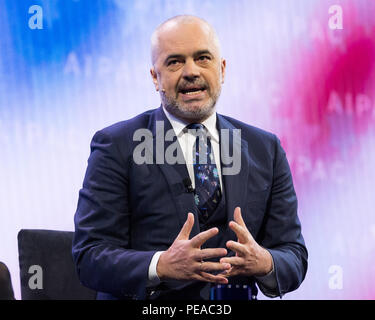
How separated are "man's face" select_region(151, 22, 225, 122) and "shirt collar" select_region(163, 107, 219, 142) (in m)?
0.03

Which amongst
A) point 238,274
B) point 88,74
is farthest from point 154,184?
point 88,74

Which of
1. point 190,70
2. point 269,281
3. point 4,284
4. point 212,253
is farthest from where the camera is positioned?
point 190,70

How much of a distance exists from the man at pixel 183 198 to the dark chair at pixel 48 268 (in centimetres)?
36

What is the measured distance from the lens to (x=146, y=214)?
6.57 ft

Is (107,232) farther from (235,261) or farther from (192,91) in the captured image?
(192,91)

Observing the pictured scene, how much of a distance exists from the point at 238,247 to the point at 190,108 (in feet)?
1.82

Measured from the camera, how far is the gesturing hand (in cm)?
176

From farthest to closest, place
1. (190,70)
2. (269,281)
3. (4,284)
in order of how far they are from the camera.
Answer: (190,70) → (269,281) → (4,284)

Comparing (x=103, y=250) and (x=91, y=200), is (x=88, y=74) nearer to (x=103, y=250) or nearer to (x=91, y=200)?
(x=91, y=200)

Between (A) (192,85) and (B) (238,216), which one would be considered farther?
(A) (192,85)

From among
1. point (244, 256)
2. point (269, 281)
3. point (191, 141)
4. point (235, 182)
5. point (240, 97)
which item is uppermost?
point (240, 97)

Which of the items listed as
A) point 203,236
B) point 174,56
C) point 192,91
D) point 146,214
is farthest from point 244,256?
point 174,56

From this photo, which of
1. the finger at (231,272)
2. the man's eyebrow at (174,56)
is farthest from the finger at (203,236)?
the man's eyebrow at (174,56)
